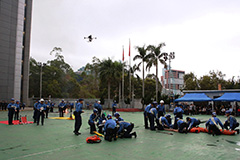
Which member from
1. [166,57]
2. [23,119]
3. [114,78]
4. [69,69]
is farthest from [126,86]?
[23,119]

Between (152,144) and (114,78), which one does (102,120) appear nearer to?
(152,144)

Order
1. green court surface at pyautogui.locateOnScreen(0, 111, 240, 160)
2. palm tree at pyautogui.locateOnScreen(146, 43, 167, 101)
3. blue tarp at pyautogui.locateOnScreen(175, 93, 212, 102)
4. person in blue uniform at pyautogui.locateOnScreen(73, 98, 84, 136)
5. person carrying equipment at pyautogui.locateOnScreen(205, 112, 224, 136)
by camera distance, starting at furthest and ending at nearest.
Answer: palm tree at pyautogui.locateOnScreen(146, 43, 167, 101)
blue tarp at pyautogui.locateOnScreen(175, 93, 212, 102)
person carrying equipment at pyautogui.locateOnScreen(205, 112, 224, 136)
person in blue uniform at pyautogui.locateOnScreen(73, 98, 84, 136)
green court surface at pyautogui.locateOnScreen(0, 111, 240, 160)

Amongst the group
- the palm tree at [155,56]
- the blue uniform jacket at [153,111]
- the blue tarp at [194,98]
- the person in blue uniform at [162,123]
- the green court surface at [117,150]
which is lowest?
the green court surface at [117,150]

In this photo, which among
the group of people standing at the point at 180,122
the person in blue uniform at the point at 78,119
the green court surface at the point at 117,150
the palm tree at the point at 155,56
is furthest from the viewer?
the palm tree at the point at 155,56

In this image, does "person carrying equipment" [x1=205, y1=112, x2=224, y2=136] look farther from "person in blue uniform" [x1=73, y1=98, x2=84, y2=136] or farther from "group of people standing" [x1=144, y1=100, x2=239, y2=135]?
"person in blue uniform" [x1=73, y1=98, x2=84, y2=136]

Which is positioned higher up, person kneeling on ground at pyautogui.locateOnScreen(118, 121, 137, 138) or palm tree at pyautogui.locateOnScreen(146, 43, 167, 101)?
palm tree at pyautogui.locateOnScreen(146, 43, 167, 101)

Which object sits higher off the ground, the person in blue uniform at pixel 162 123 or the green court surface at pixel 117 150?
the person in blue uniform at pixel 162 123

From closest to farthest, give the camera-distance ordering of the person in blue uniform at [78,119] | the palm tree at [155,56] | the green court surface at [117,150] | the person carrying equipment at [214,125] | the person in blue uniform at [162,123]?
the green court surface at [117,150] < the person in blue uniform at [78,119] < the person carrying equipment at [214,125] < the person in blue uniform at [162,123] < the palm tree at [155,56]

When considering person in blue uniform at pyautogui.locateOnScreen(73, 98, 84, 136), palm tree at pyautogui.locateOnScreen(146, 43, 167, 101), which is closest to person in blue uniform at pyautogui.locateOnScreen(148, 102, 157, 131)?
person in blue uniform at pyautogui.locateOnScreen(73, 98, 84, 136)

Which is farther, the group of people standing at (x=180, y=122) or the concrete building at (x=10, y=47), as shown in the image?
the concrete building at (x=10, y=47)

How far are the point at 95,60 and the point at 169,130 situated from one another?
5034 cm

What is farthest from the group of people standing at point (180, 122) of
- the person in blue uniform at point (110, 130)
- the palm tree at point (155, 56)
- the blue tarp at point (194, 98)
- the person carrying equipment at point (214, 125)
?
the palm tree at point (155, 56)

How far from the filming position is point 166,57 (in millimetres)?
37500

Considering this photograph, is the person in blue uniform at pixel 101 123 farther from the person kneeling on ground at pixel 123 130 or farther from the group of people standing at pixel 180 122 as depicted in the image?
the group of people standing at pixel 180 122
